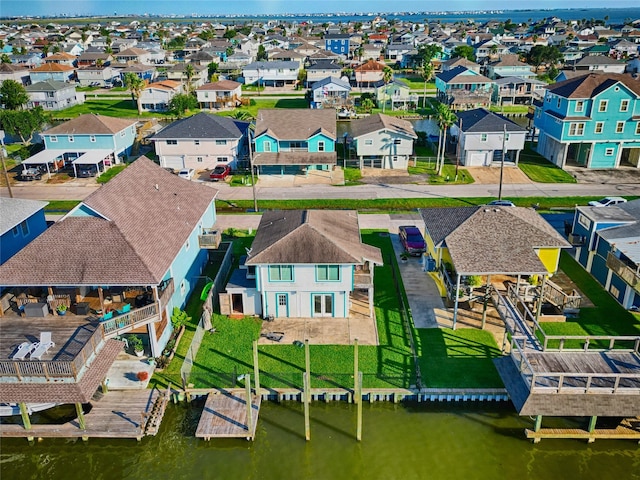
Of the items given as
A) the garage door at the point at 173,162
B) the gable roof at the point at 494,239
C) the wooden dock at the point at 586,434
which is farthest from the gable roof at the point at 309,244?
the garage door at the point at 173,162

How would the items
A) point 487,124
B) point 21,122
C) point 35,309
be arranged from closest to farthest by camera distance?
point 35,309, point 487,124, point 21,122

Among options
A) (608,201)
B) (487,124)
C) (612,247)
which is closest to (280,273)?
(612,247)

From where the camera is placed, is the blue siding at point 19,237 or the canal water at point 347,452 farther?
the blue siding at point 19,237

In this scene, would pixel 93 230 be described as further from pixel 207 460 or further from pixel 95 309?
pixel 207 460

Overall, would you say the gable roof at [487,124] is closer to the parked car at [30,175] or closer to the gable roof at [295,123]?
the gable roof at [295,123]

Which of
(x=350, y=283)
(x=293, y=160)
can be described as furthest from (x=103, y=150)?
(x=350, y=283)

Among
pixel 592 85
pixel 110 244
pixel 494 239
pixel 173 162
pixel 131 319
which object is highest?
pixel 592 85

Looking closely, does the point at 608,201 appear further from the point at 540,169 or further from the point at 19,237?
the point at 19,237
